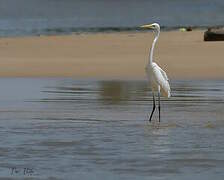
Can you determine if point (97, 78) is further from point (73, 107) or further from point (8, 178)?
point (8, 178)

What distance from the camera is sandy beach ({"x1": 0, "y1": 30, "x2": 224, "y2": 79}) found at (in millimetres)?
24825

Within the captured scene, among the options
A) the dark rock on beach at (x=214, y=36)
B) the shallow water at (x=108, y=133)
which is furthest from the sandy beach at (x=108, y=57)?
the shallow water at (x=108, y=133)

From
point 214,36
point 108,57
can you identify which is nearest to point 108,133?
point 108,57

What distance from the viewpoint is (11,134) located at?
13125 millimetres

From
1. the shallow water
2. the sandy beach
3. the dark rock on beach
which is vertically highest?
the dark rock on beach

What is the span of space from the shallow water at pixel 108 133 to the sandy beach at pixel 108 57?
3776mm

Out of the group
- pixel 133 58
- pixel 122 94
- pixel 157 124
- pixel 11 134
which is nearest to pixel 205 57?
pixel 133 58

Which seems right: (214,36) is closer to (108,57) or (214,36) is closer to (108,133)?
(108,57)

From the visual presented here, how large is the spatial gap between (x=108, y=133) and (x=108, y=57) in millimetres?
15604

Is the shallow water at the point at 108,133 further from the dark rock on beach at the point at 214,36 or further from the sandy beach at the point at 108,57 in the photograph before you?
the dark rock on beach at the point at 214,36

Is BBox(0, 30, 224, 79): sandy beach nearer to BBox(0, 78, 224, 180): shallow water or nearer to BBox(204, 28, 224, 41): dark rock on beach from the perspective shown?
BBox(204, 28, 224, 41): dark rock on beach

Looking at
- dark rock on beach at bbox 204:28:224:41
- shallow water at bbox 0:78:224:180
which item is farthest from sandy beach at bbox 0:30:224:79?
shallow water at bbox 0:78:224:180

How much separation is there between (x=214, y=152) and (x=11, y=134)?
2.92m

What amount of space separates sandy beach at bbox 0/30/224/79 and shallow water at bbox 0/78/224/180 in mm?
3776
